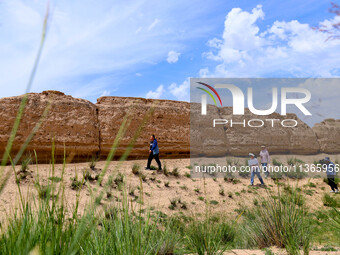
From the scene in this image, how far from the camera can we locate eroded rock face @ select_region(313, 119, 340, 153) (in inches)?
1050

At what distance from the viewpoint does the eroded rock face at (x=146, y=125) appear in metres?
19.7

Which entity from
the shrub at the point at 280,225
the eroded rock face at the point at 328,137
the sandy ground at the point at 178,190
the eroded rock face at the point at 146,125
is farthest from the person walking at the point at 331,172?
the eroded rock face at the point at 328,137

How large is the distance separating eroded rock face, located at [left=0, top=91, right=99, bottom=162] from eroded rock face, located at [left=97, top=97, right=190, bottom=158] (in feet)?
2.53

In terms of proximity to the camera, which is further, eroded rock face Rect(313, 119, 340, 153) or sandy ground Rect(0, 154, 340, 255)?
eroded rock face Rect(313, 119, 340, 153)

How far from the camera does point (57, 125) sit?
1806cm

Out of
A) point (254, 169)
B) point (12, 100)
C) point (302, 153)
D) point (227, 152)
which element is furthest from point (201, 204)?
point (302, 153)

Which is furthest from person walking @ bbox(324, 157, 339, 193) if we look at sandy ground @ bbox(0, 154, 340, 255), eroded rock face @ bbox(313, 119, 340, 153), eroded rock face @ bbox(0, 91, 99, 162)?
eroded rock face @ bbox(0, 91, 99, 162)

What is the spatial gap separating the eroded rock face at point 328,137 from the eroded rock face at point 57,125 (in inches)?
754

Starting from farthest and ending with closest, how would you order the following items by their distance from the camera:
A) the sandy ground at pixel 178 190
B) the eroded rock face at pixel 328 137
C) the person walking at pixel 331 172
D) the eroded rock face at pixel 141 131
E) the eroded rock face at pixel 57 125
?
the eroded rock face at pixel 328 137, the eroded rock face at pixel 141 131, the eroded rock face at pixel 57 125, the person walking at pixel 331 172, the sandy ground at pixel 178 190

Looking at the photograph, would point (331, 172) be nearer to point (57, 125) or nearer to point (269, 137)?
point (269, 137)

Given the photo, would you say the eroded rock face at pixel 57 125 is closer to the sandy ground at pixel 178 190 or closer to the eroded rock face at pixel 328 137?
the sandy ground at pixel 178 190

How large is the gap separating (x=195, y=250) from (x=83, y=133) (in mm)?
14554

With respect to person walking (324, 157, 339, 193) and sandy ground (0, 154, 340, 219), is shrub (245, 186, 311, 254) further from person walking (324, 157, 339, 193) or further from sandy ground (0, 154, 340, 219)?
person walking (324, 157, 339, 193)

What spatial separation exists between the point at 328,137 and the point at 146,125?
1639cm
